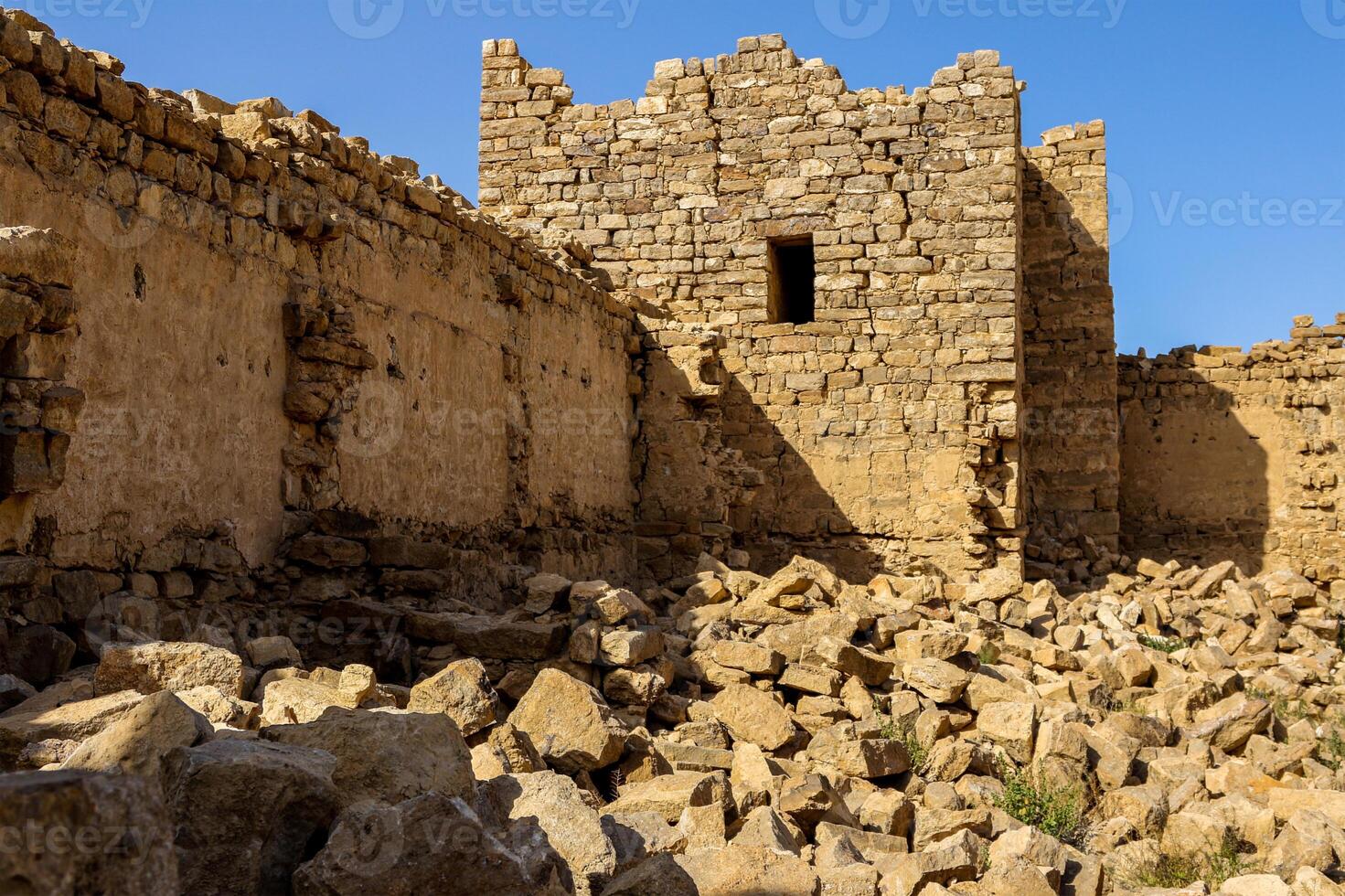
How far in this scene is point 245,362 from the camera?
5.52 m

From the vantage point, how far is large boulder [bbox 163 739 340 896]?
236 centimetres

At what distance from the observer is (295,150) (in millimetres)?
5926

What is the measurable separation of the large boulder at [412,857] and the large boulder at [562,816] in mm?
494

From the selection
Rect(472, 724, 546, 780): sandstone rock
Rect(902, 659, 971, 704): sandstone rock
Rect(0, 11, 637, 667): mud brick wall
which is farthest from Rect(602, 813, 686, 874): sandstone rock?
Rect(902, 659, 971, 704): sandstone rock

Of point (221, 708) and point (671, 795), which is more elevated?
point (221, 708)

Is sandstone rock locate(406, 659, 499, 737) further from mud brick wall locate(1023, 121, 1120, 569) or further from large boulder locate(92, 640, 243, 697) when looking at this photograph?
mud brick wall locate(1023, 121, 1120, 569)

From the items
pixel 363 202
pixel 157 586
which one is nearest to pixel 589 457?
pixel 363 202

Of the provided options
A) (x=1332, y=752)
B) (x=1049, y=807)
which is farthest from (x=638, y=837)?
(x=1332, y=752)

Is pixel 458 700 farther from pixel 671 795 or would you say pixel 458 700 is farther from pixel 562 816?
pixel 562 816

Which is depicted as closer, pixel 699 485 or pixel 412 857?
pixel 412 857

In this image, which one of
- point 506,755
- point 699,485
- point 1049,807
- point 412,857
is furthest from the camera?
point 699,485

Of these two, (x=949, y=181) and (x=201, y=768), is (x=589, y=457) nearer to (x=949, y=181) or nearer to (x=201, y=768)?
(x=949, y=181)

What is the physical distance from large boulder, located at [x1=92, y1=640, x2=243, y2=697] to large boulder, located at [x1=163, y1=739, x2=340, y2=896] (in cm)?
137

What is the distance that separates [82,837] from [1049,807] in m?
4.43
